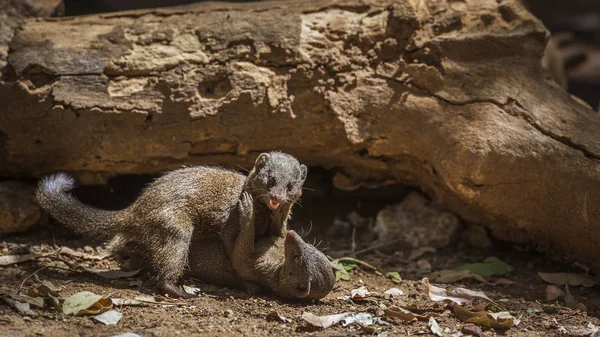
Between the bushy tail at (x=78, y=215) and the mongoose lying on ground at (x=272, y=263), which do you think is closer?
the mongoose lying on ground at (x=272, y=263)

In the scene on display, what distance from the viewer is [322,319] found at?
381cm

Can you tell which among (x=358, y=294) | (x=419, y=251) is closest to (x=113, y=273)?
(x=358, y=294)

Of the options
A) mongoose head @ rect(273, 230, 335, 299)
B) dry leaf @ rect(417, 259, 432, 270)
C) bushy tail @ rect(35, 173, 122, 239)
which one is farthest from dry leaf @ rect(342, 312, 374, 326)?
bushy tail @ rect(35, 173, 122, 239)

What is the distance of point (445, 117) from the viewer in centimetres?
490

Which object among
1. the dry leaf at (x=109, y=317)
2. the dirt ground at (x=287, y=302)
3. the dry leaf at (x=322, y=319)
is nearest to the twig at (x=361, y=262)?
the dirt ground at (x=287, y=302)

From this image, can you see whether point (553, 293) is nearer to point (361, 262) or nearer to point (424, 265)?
point (424, 265)

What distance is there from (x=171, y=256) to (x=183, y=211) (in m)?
0.31

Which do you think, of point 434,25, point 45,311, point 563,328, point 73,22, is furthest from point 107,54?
point 563,328

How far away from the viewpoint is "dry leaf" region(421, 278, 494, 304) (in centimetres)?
439

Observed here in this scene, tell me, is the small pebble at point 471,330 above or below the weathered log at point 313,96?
below

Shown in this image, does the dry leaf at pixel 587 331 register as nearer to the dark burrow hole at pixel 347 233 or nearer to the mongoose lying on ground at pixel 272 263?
the dark burrow hole at pixel 347 233

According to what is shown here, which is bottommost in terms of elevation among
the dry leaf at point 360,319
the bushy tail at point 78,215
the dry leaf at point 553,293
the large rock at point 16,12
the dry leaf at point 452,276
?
the dry leaf at point 452,276

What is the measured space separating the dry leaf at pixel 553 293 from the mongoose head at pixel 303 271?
1551mm

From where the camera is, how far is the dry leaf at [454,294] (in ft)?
14.4
